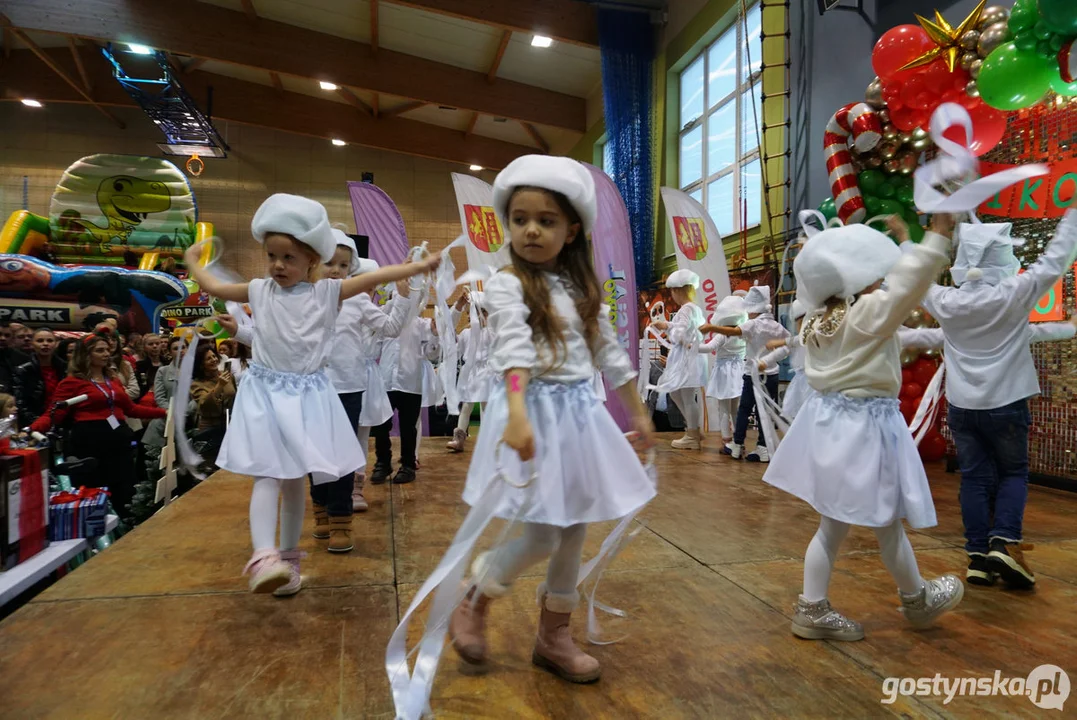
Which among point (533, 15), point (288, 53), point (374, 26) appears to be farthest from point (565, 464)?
point (288, 53)

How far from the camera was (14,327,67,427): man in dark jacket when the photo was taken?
480cm

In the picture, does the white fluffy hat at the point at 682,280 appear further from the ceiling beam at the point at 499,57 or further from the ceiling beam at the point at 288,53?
the ceiling beam at the point at 499,57

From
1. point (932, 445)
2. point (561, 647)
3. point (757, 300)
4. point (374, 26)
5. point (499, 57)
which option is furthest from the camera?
point (499, 57)

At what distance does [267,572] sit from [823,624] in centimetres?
169

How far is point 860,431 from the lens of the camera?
2.04 metres

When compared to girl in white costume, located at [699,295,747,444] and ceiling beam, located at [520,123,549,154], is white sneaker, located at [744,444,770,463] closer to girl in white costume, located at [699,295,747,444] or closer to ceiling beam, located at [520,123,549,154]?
girl in white costume, located at [699,295,747,444]

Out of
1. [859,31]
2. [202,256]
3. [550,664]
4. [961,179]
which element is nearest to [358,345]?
[202,256]

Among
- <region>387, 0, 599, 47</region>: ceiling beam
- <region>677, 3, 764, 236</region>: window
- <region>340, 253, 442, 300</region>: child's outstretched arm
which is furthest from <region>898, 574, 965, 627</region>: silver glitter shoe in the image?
<region>387, 0, 599, 47</region>: ceiling beam

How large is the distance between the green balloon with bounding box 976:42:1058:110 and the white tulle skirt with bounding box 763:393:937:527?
278 cm

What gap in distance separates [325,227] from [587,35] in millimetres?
8961

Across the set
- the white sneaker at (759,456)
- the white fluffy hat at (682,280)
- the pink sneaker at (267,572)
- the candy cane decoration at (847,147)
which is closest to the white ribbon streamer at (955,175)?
the pink sneaker at (267,572)

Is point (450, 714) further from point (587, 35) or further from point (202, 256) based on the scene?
point (587, 35)

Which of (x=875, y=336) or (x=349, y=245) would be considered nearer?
(x=875, y=336)

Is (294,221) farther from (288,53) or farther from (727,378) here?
(288,53)
